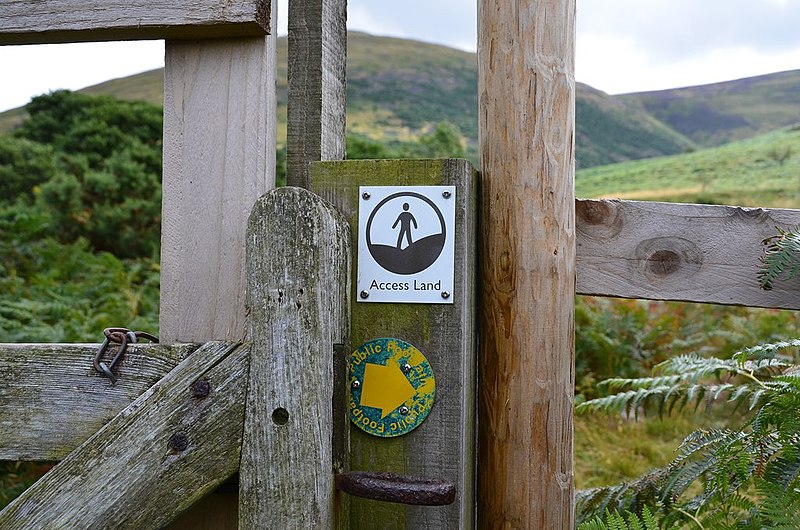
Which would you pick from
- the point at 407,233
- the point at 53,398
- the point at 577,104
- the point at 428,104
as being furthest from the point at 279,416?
the point at 577,104

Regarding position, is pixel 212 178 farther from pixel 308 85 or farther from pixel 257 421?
pixel 257 421

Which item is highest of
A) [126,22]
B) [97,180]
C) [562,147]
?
[97,180]

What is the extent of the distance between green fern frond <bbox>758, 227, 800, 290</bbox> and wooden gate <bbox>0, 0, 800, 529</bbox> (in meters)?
0.04

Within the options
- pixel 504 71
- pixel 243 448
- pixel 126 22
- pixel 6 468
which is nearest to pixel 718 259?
pixel 504 71

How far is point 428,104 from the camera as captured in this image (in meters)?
39.2

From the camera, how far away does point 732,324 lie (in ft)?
19.9

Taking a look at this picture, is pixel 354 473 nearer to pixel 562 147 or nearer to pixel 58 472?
pixel 58 472

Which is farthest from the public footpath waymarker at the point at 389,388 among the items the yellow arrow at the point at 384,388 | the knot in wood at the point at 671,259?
the knot in wood at the point at 671,259

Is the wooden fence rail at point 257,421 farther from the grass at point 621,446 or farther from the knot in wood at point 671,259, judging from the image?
the grass at point 621,446

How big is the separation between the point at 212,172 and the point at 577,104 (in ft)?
149

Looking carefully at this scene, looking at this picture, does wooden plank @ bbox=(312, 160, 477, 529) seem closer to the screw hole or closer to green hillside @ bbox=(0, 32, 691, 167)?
the screw hole

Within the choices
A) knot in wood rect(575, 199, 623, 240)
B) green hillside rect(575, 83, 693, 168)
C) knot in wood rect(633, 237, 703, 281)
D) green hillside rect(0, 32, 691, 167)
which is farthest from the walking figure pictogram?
green hillside rect(575, 83, 693, 168)

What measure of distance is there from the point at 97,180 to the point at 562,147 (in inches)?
324

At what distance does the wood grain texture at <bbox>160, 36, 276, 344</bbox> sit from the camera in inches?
61.7
